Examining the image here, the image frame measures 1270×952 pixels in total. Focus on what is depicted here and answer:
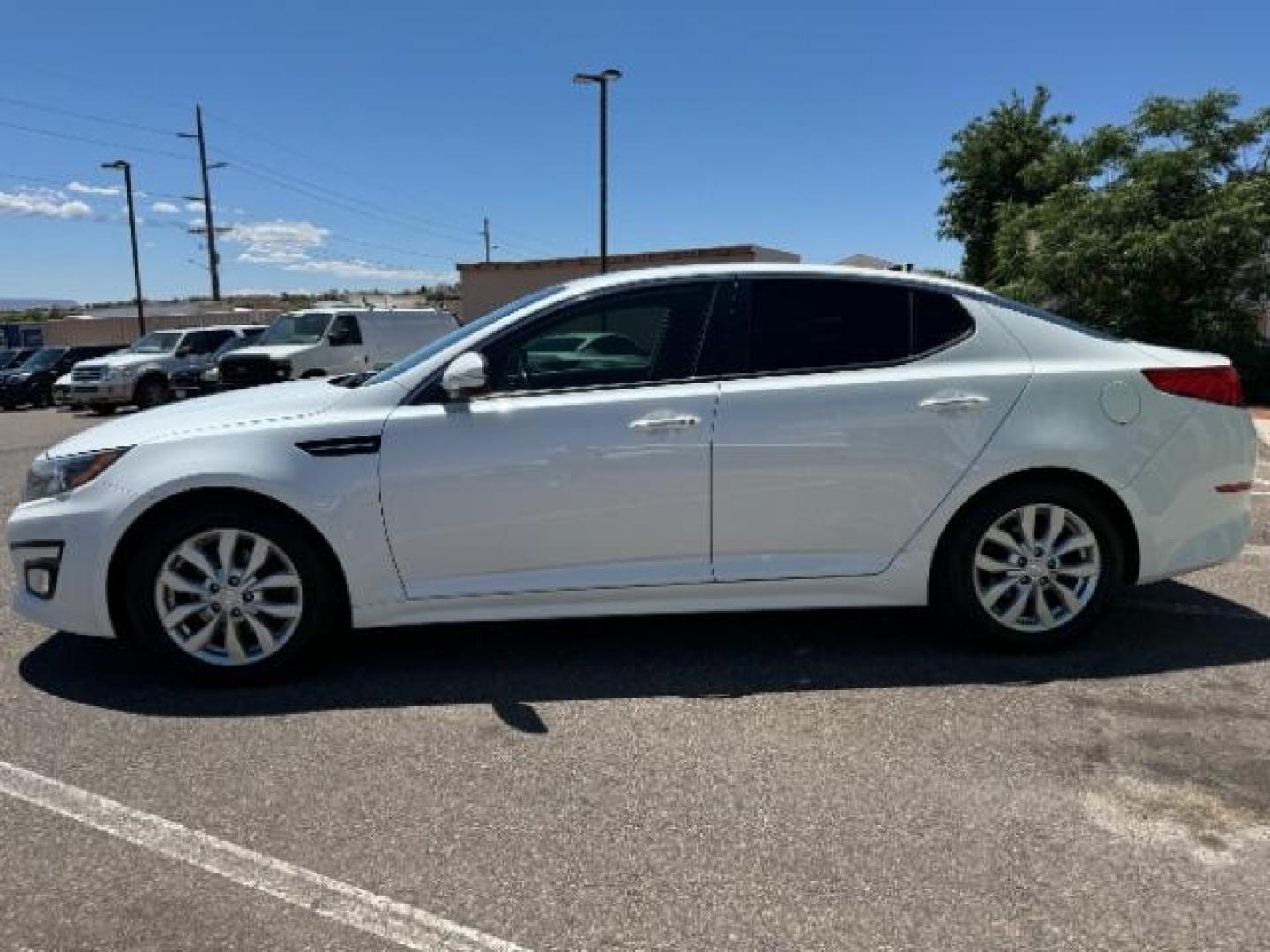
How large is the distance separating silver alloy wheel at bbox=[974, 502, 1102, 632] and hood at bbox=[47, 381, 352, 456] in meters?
2.75

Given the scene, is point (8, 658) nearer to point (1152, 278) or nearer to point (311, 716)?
point (311, 716)

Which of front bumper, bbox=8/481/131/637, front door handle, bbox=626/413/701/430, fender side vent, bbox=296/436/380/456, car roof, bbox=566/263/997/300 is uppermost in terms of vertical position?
car roof, bbox=566/263/997/300

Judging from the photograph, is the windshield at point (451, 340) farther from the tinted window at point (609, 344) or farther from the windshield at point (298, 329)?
the windshield at point (298, 329)

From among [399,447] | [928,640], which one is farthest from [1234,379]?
[399,447]

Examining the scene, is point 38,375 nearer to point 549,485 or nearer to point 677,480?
point 549,485

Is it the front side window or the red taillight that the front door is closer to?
the red taillight

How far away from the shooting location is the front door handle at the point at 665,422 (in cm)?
384

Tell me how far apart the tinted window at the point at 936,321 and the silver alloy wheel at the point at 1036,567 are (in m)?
0.77

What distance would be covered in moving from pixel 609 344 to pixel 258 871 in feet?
7.74

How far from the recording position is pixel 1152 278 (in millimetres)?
Result: 15180

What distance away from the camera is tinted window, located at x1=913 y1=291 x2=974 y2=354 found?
410 cm

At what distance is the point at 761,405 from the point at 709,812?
163 cm

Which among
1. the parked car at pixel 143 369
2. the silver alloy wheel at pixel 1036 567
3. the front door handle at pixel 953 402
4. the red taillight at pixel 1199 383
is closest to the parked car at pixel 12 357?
the parked car at pixel 143 369

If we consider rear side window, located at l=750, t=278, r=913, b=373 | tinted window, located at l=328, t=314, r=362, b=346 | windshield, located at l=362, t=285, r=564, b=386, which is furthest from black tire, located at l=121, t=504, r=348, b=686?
tinted window, located at l=328, t=314, r=362, b=346
